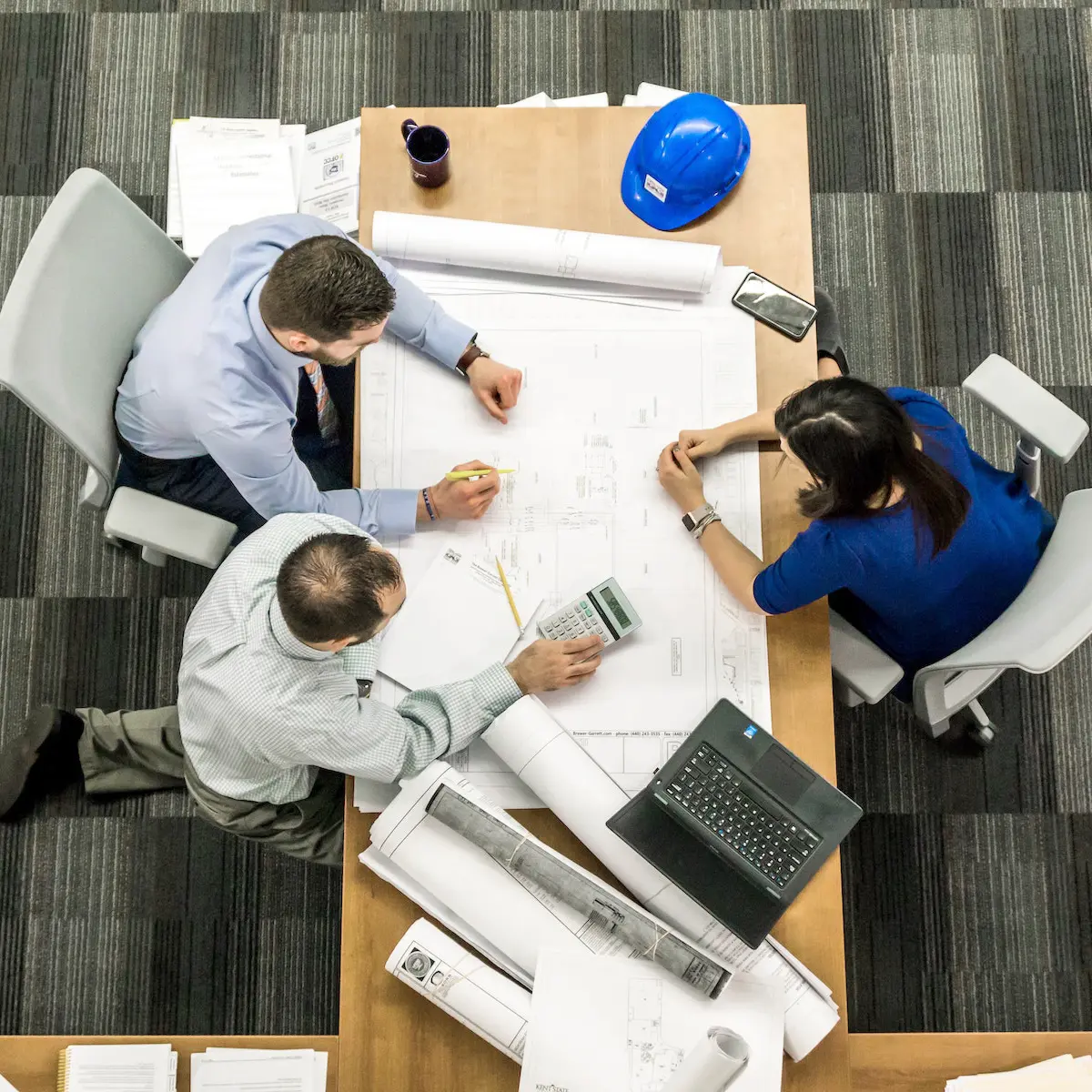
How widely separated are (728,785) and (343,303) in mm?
802

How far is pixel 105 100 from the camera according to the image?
2359mm

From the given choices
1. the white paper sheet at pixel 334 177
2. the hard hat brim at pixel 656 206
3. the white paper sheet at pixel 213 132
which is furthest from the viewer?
the white paper sheet at pixel 213 132

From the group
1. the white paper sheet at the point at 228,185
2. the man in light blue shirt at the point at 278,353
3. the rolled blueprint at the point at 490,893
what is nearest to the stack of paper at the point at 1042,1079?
the rolled blueprint at the point at 490,893

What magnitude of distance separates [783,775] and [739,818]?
79mm

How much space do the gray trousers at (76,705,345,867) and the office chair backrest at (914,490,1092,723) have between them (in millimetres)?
945

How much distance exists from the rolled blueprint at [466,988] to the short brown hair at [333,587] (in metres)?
0.39

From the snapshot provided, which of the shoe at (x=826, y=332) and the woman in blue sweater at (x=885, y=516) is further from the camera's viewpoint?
the shoe at (x=826, y=332)

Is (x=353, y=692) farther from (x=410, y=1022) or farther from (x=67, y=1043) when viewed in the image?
(x=67, y=1043)

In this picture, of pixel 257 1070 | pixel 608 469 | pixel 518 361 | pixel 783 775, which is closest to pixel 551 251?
pixel 518 361

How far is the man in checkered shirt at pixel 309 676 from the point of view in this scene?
3.91 feet

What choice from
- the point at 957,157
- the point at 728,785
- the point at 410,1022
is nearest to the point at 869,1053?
the point at 728,785

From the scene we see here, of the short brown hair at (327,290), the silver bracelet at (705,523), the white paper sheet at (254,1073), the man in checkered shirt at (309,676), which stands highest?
the short brown hair at (327,290)

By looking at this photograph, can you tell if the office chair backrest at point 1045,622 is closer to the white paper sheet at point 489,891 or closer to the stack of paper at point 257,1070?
the white paper sheet at point 489,891

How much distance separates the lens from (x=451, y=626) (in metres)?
1.35
